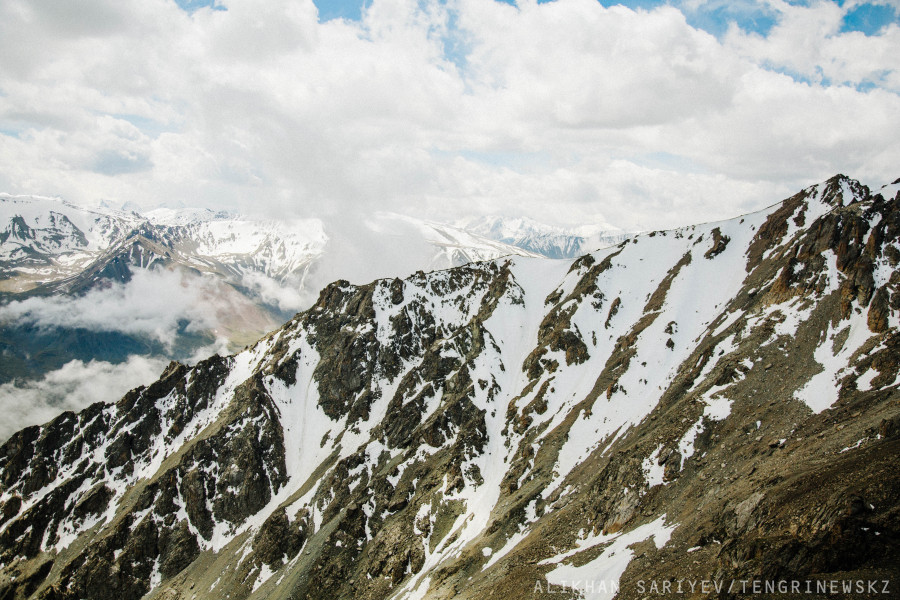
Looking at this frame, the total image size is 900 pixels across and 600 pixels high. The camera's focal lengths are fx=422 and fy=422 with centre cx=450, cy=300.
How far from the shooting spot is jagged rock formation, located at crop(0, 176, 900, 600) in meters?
37.5

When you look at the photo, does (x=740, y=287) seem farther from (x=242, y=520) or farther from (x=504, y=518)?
(x=242, y=520)

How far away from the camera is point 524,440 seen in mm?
97062

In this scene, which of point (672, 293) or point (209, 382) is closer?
point (672, 293)

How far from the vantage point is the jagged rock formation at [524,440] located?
1478 inches

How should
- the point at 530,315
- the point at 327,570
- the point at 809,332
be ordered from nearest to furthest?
the point at 809,332 → the point at 327,570 → the point at 530,315

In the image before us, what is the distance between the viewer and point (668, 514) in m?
44.5

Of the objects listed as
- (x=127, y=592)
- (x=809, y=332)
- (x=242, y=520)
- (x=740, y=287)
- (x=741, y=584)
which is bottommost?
(x=127, y=592)

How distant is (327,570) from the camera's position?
8644 cm

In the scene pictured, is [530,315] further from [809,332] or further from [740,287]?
[809,332]

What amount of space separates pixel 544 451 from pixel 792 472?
55077 mm

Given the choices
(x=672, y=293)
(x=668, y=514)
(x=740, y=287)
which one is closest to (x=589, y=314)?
(x=672, y=293)

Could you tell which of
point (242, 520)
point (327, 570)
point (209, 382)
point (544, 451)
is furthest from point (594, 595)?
point (209, 382)

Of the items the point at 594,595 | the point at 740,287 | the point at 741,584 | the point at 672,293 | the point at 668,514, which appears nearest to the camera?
the point at 741,584

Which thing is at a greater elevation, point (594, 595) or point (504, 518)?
point (594, 595)
